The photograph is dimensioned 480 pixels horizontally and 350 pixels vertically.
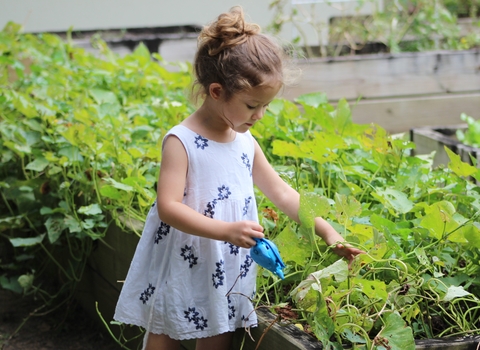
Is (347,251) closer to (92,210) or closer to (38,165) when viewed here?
(92,210)

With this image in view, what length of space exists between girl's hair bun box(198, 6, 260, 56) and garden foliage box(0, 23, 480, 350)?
1.29 ft

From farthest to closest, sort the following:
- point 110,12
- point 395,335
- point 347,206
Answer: point 110,12
point 347,206
point 395,335

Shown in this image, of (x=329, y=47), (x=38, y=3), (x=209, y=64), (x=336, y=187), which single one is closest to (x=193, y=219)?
(x=209, y=64)

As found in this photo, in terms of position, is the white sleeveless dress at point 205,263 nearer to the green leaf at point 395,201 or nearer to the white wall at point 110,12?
the green leaf at point 395,201

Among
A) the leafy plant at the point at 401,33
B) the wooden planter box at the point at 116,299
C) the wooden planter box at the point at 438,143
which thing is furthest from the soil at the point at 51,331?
the leafy plant at the point at 401,33

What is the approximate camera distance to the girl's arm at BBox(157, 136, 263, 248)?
1474 millimetres

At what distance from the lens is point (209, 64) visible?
1.66m

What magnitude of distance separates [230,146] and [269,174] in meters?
0.17

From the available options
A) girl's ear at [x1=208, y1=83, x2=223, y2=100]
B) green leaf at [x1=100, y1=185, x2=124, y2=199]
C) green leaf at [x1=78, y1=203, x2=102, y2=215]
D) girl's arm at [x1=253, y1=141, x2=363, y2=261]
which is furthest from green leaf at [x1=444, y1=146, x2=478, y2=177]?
green leaf at [x1=78, y1=203, x2=102, y2=215]

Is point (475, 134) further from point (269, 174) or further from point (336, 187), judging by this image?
point (269, 174)

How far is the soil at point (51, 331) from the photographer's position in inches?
104

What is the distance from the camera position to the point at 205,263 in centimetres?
166

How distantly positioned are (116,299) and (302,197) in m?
1.05

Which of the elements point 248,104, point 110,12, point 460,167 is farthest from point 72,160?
point 110,12
